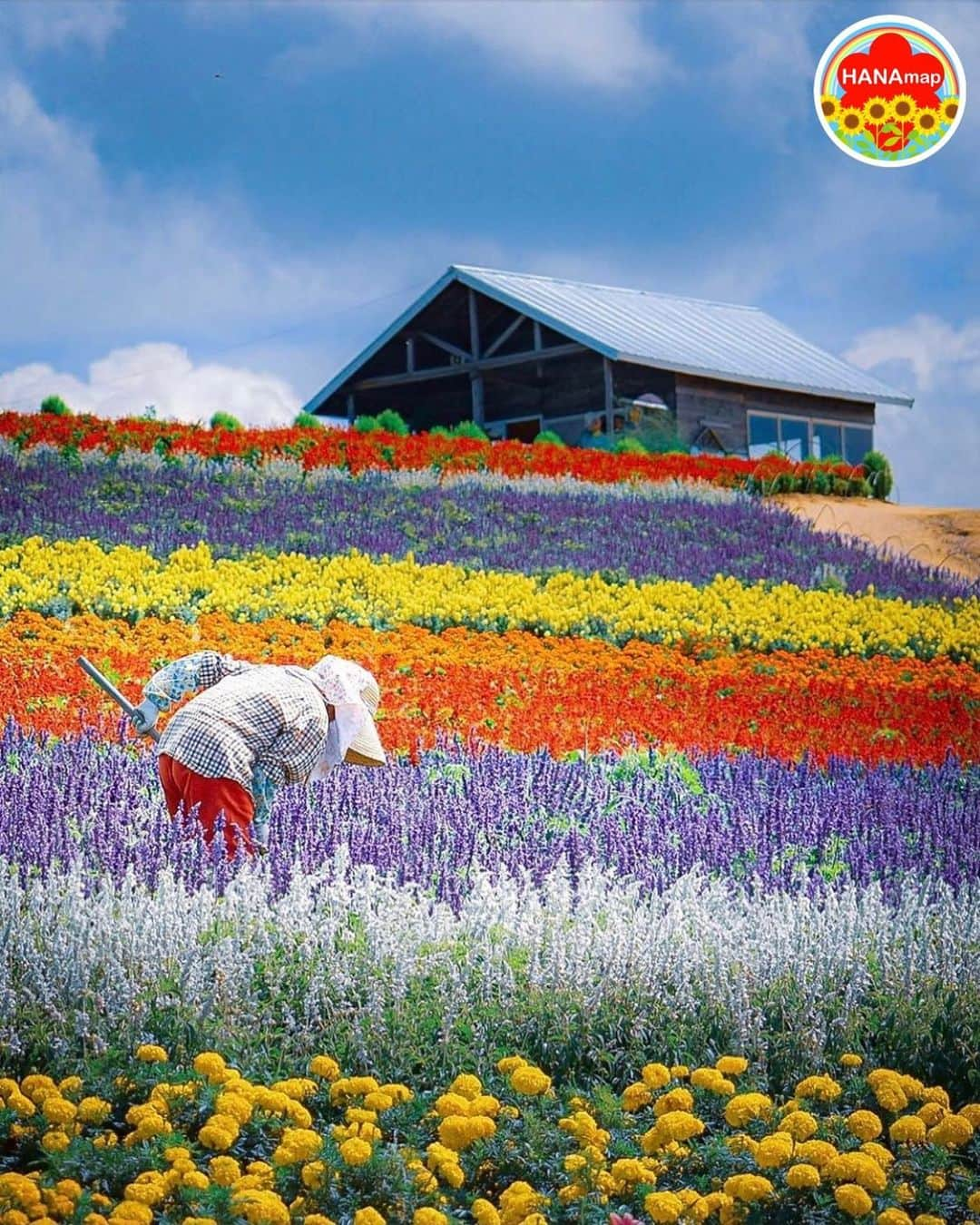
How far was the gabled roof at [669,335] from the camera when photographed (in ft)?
69.7

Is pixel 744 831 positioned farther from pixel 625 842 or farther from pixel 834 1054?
pixel 834 1054

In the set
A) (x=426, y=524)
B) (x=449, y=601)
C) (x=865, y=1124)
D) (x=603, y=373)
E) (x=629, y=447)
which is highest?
(x=603, y=373)

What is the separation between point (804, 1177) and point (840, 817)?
2.81 meters

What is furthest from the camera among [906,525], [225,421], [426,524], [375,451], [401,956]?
[225,421]

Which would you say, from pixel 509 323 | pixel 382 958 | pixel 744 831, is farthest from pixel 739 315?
pixel 382 958

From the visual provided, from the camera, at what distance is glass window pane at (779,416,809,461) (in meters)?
24.1

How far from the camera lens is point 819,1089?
144 inches

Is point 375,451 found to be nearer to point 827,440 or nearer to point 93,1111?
point 827,440

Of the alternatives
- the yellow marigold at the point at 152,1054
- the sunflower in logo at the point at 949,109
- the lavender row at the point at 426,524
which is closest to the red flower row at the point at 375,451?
the lavender row at the point at 426,524

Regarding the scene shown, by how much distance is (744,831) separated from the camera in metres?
5.52

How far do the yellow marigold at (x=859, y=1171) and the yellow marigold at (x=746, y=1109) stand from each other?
0.86 ft

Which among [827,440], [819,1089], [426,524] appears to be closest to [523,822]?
[819,1089]

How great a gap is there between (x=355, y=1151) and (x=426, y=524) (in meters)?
10.1

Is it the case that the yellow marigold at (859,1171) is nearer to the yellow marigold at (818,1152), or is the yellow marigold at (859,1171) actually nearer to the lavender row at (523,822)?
the yellow marigold at (818,1152)
